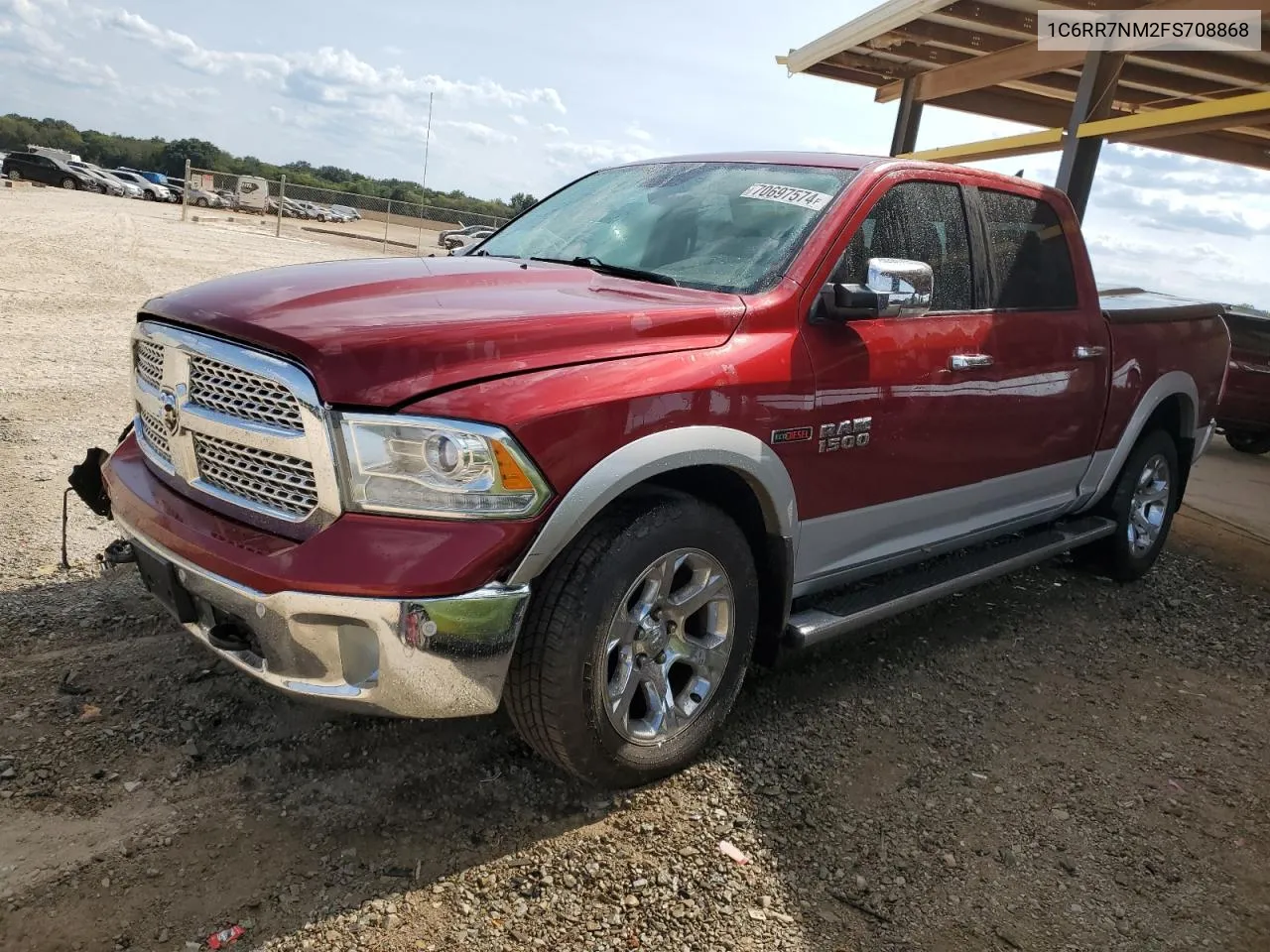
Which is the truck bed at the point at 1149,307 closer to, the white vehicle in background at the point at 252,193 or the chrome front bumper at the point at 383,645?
the chrome front bumper at the point at 383,645

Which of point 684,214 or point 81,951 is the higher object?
point 684,214

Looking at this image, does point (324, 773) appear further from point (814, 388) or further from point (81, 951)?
point (814, 388)

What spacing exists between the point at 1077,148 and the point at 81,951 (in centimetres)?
1143

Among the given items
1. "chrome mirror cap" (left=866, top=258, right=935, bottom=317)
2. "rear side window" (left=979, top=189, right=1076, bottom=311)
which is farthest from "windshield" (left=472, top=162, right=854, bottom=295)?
"rear side window" (left=979, top=189, right=1076, bottom=311)

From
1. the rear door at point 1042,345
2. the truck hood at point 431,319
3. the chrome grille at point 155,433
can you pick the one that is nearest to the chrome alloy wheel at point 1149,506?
the rear door at point 1042,345

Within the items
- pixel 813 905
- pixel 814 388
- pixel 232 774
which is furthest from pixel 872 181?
pixel 232 774

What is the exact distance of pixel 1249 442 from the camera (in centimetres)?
1074

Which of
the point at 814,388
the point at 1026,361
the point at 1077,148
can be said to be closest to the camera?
the point at 814,388

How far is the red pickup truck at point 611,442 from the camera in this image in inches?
92.7

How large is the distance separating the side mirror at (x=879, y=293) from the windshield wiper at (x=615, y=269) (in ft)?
1.67

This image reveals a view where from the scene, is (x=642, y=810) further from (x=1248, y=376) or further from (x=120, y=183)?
(x=120, y=183)

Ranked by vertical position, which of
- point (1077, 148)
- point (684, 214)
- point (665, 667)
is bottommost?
point (665, 667)

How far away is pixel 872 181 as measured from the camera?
3.48 m

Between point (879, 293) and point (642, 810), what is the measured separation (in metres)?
1.77
